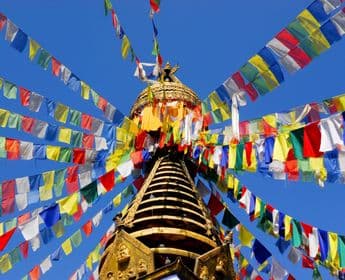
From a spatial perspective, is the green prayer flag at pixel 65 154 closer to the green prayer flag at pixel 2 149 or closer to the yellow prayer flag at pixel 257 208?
the green prayer flag at pixel 2 149

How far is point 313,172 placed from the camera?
1143cm

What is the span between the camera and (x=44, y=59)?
1396cm

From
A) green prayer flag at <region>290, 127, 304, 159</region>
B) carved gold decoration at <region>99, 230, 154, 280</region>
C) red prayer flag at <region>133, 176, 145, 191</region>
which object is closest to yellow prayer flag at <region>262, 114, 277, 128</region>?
green prayer flag at <region>290, 127, 304, 159</region>

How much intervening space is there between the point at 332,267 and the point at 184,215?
2.83 metres

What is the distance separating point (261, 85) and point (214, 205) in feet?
12.6

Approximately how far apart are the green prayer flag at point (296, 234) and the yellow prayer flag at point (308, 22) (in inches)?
137

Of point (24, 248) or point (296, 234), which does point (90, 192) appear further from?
point (296, 234)

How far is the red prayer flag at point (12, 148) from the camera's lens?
13.5 meters

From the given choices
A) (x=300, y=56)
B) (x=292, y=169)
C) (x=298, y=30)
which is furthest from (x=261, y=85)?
(x=292, y=169)

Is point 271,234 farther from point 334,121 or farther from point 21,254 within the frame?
point 21,254

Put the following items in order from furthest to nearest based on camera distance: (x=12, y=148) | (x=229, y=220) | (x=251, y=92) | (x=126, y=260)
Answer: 1. (x=229, y=220)
2. (x=12, y=148)
3. (x=251, y=92)
4. (x=126, y=260)

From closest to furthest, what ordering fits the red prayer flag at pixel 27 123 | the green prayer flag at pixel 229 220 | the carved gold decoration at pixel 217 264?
the carved gold decoration at pixel 217 264
the red prayer flag at pixel 27 123
the green prayer flag at pixel 229 220

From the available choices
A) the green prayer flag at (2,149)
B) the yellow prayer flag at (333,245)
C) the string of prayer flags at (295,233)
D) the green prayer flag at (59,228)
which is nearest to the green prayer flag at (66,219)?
the green prayer flag at (59,228)

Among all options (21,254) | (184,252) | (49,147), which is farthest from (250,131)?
(21,254)
